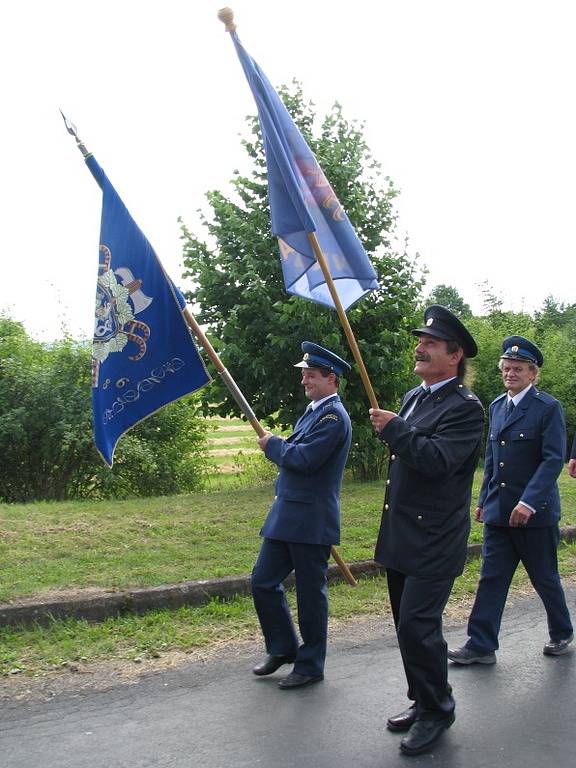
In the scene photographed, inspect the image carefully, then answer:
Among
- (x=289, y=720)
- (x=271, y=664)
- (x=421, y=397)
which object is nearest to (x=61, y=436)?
(x=271, y=664)

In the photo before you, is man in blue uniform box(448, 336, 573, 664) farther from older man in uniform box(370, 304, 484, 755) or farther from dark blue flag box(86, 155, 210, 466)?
dark blue flag box(86, 155, 210, 466)

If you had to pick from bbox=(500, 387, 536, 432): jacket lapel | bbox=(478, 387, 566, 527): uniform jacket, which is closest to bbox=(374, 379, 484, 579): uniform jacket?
bbox=(478, 387, 566, 527): uniform jacket

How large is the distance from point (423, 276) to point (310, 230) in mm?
7295

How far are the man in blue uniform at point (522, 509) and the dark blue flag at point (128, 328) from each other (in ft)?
6.93

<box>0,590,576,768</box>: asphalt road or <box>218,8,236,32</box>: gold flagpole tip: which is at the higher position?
<box>218,8,236,32</box>: gold flagpole tip

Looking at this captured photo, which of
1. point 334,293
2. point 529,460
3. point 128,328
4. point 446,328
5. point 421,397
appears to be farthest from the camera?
point 529,460

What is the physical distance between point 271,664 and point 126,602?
138 centimetres

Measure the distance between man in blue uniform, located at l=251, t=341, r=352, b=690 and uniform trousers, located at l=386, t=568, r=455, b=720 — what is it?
2.71 ft

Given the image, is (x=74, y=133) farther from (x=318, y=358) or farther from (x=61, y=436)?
(x=61, y=436)

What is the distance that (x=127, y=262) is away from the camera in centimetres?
530

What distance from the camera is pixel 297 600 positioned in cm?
481

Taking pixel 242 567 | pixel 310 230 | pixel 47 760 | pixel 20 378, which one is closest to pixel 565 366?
pixel 20 378

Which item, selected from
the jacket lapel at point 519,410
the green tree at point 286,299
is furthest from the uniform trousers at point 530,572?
the green tree at point 286,299

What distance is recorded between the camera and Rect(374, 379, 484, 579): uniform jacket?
13.0ft
